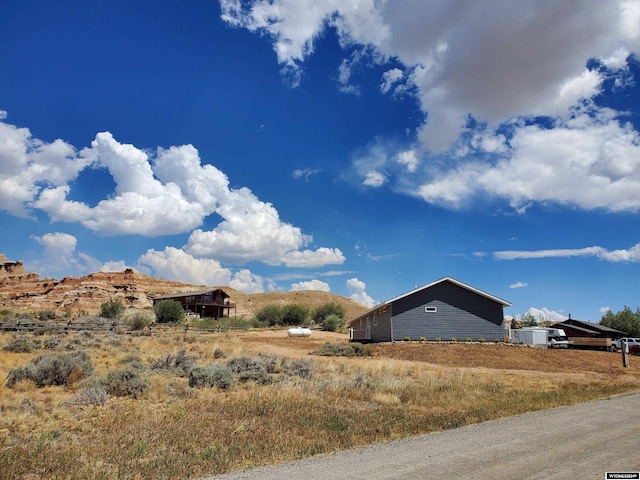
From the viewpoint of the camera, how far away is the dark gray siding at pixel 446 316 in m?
33.9

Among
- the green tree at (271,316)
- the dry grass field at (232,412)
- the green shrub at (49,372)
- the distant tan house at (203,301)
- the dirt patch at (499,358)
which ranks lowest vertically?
the dirt patch at (499,358)

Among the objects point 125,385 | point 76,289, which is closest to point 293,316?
point 125,385

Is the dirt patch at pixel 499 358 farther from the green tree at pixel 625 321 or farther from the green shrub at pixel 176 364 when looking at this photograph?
the green tree at pixel 625 321

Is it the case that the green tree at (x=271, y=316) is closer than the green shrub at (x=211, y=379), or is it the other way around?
the green shrub at (x=211, y=379)

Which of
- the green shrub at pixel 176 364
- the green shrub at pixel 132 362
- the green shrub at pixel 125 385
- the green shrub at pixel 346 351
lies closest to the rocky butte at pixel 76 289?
the green shrub at pixel 346 351

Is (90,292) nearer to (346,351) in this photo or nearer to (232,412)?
(346,351)

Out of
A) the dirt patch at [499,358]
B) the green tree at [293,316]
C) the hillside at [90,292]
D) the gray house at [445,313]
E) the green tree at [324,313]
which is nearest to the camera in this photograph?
the dirt patch at [499,358]

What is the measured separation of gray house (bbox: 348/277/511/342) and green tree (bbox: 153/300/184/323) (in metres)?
36.0

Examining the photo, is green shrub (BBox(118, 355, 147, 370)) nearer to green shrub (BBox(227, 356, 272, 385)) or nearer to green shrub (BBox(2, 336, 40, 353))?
green shrub (BBox(227, 356, 272, 385))

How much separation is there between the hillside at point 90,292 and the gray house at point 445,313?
67380 millimetres

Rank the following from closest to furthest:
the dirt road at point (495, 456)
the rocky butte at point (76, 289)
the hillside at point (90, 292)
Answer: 1. the dirt road at point (495, 456)
2. the rocky butte at point (76, 289)
3. the hillside at point (90, 292)

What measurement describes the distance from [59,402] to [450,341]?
2845cm

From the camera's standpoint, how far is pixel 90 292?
93.3m

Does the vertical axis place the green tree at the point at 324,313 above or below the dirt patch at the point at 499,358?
above
